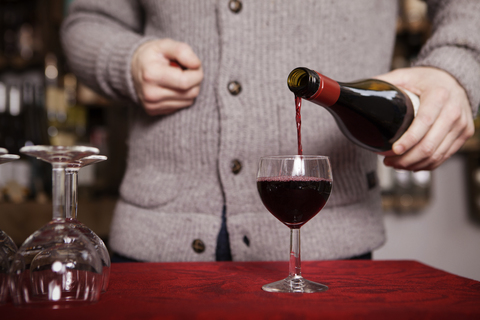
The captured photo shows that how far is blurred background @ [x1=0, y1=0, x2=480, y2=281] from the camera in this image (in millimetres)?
2422

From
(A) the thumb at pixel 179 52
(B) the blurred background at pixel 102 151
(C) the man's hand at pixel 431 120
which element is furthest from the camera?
(B) the blurred background at pixel 102 151

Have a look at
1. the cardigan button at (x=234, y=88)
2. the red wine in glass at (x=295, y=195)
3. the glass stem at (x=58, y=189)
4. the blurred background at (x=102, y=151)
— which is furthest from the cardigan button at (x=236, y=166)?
the blurred background at (x=102, y=151)

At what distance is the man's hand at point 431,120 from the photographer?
78cm

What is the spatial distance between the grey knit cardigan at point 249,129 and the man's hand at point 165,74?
43mm

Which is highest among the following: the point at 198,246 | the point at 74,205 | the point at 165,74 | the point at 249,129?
the point at 165,74

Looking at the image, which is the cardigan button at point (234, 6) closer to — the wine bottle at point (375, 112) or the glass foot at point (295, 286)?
the wine bottle at point (375, 112)

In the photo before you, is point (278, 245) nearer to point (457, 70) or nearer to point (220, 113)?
point (220, 113)

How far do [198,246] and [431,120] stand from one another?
52 cm

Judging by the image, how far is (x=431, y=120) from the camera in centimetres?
78

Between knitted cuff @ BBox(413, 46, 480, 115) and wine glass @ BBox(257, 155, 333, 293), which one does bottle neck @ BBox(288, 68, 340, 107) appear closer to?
wine glass @ BBox(257, 155, 333, 293)

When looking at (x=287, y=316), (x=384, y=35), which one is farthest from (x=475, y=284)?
(x=384, y=35)

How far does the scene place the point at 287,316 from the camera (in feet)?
1.46

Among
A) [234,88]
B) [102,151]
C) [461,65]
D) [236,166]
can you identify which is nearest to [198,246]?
[236,166]

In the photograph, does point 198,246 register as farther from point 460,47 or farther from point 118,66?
point 460,47
